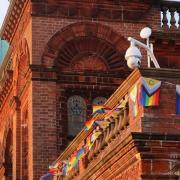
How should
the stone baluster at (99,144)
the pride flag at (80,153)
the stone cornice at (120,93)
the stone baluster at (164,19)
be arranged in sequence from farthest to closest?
the stone baluster at (164,19), the pride flag at (80,153), the stone baluster at (99,144), the stone cornice at (120,93)

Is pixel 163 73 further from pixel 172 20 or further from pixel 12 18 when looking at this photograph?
pixel 12 18

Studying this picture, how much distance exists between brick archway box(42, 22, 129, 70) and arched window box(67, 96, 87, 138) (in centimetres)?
128

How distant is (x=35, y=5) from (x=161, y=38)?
454 cm

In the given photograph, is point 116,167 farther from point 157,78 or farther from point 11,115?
point 11,115

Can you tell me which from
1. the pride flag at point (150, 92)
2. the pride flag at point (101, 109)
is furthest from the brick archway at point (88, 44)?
the pride flag at point (150, 92)

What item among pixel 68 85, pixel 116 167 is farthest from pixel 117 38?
pixel 116 167

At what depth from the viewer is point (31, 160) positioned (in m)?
25.9

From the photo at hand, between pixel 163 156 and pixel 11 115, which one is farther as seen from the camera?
pixel 11 115

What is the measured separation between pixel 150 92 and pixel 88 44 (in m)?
12.8

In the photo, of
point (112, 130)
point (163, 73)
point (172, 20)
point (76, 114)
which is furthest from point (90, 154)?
point (172, 20)

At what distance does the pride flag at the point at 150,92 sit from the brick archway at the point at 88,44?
39.2 feet

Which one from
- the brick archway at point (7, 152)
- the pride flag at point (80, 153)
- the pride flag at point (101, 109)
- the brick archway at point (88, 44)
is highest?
the brick archway at point (88, 44)

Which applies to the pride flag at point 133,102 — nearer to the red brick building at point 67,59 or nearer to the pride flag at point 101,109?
the pride flag at point 101,109

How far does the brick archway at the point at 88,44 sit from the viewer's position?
26938 millimetres
